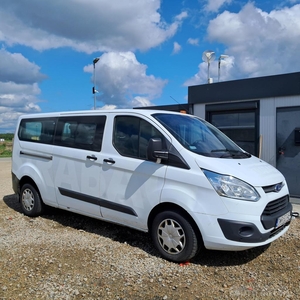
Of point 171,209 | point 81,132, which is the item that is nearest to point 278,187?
point 171,209

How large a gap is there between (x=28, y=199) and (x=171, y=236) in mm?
3466

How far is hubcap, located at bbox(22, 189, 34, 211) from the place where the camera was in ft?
20.4

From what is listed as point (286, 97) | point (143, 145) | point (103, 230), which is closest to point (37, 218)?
point (103, 230)

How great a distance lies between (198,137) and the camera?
466 centimetres

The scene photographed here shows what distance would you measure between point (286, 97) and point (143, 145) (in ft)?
16.7

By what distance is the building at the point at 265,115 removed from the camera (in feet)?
26.0

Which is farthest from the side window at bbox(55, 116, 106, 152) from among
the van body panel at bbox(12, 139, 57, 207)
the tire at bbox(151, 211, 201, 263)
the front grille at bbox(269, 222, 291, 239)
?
the front grille at bbox(269, 222, 291, 239)

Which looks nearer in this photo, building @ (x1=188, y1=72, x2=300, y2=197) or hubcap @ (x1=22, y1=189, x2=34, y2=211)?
hubcap @ (x1=22, y1=189, x2=34, y2=211)

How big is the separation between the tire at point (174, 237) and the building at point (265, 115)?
5.00 m

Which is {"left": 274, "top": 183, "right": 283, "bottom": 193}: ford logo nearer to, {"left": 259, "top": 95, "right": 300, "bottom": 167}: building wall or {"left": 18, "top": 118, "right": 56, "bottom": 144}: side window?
{"left": 18, "top": 118, "right": 56, "bottom": 144}: side window

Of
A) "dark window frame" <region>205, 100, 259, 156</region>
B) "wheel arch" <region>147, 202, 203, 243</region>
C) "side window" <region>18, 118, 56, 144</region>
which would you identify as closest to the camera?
"wheel arch" <region>147, 202, 203, 243</region>

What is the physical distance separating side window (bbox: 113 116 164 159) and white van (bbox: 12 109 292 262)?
A: 15mm

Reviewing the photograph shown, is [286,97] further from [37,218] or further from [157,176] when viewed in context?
[37,218]

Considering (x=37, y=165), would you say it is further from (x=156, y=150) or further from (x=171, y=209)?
(x=171, y=209)
